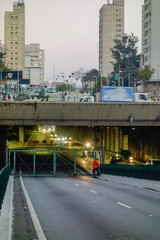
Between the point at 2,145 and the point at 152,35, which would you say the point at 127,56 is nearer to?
the point at 152,35

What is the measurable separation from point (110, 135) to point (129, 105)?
44398mm

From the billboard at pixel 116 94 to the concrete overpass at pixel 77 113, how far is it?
16.9ft

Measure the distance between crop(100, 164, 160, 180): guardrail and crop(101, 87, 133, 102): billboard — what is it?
31.1 ft

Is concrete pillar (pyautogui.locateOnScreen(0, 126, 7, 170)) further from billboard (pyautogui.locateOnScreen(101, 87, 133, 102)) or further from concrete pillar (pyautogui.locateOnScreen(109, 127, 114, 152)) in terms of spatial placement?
concrete pillar (pyautogui.locateOnScreen(109, 127, 114, 152))

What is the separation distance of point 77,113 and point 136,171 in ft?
43.2

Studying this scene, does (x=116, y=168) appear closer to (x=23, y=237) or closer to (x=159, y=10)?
(x=23, y=237)

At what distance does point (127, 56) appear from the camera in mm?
193500

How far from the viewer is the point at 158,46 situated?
168 meters

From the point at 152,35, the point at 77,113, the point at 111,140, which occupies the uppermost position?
the point at 152,35

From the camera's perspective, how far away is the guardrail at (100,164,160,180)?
105 feet

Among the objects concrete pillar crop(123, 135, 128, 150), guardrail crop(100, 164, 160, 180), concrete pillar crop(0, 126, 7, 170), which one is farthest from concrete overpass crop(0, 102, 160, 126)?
concrete pillar crop(123, 135, 128, 150)

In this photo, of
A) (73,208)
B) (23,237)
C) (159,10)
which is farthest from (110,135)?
(159,10)

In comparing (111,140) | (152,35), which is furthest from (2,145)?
(152,35)

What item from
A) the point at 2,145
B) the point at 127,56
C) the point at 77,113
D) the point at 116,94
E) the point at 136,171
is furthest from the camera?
the point at 127,56
